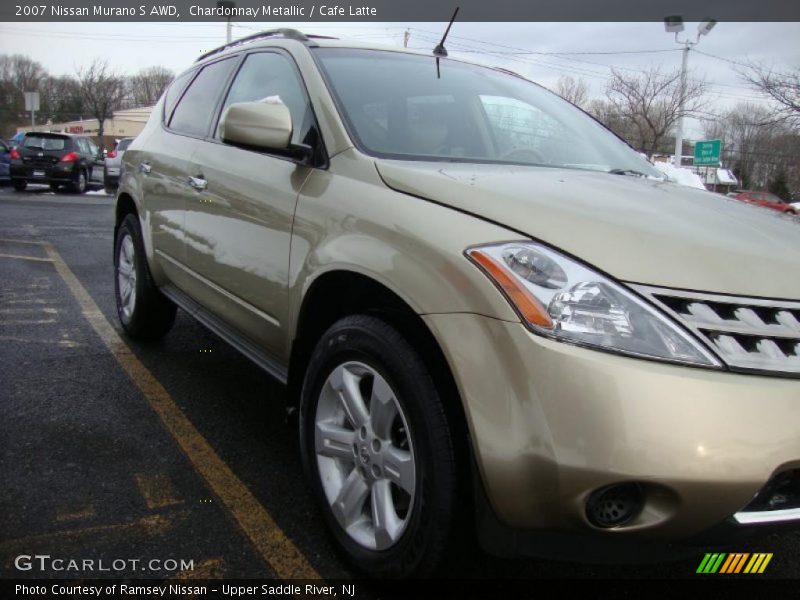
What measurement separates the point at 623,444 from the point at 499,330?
0.38 m

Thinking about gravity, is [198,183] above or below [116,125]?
below

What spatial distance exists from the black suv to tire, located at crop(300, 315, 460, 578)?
17.7 metres

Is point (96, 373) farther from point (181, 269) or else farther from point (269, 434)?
point (269, 434)

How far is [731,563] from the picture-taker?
1.83 meters

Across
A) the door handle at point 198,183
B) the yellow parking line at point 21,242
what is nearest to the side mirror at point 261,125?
the door handle at point 198,183

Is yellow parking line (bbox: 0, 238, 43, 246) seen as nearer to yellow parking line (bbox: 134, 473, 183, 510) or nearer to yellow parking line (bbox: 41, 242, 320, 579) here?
yellow parking line (bbox: 41, 242, 320, 579)

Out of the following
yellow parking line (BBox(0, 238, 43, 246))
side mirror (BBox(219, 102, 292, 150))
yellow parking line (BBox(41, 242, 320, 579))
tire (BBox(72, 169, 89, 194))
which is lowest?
yellow parking line (BBox(41, 242, 320, 579))

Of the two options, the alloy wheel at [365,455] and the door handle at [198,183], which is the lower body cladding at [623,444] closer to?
the alloy wheel at [365,455]

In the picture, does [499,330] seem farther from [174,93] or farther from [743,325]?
[174,93]

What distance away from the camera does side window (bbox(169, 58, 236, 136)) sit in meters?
3.59

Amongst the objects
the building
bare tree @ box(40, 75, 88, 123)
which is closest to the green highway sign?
bare tree @ box(40, 75, 88, 123)

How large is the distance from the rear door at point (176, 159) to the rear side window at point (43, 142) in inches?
604

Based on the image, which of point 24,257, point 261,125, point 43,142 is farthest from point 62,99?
point 261,125

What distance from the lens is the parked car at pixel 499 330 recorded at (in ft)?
4.96
